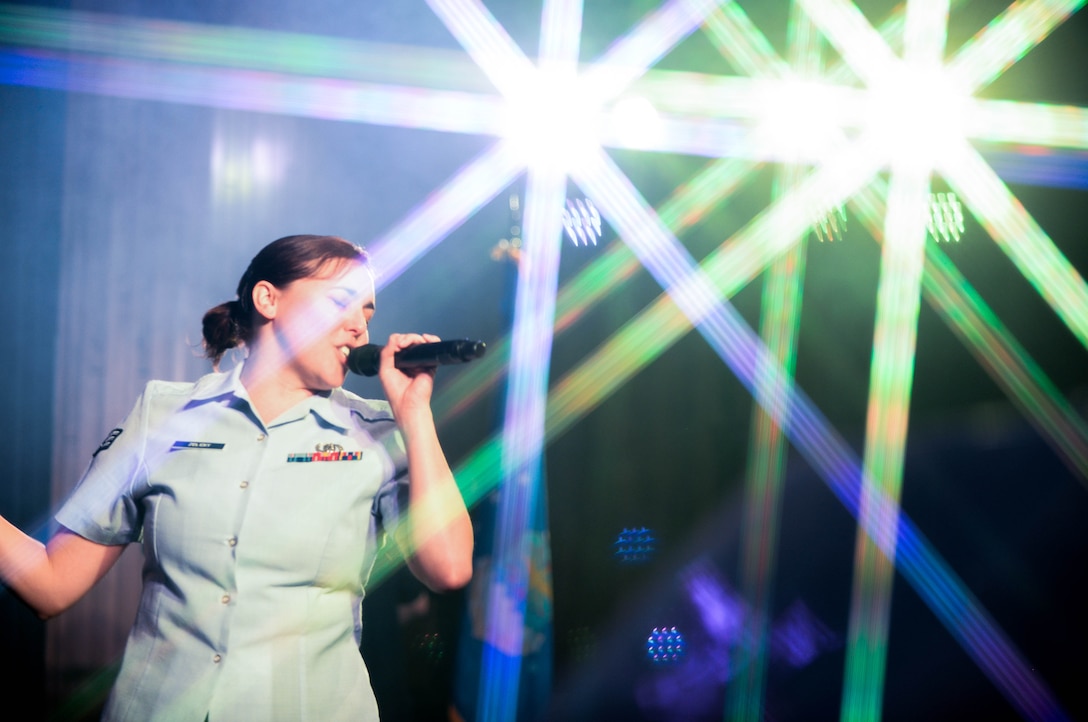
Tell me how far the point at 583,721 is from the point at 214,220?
2313 mm

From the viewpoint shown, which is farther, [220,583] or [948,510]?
[948,510]

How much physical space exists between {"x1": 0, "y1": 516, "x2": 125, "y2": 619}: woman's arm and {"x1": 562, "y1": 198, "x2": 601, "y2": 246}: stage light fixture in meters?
2.08

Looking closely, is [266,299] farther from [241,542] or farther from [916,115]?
[916,115]

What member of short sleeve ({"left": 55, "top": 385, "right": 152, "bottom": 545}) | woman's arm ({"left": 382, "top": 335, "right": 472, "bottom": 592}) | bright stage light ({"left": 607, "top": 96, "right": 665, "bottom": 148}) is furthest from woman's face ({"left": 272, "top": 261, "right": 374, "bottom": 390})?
bright stage light ({"left": 607, "top": 96, "right": 665, "bottom": 148})

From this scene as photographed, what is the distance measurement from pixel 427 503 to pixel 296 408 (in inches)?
12.8

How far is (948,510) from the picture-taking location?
3.09 meters

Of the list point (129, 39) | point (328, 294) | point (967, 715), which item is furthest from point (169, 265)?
point (967, 715)

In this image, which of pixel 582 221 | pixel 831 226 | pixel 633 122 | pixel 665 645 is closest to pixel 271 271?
pixel 582 221

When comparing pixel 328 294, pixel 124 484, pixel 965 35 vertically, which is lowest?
pixel 124 484

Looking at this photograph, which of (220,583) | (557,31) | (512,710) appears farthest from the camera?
(557,31)

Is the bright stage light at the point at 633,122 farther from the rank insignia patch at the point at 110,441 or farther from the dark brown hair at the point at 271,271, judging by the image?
the rank insignia patch at the point at 110,441

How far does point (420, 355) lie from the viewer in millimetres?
1312

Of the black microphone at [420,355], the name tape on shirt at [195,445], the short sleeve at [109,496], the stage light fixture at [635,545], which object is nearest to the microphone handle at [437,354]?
the black microphone at [420,355]

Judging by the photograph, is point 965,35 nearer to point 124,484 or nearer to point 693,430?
point 693,430
